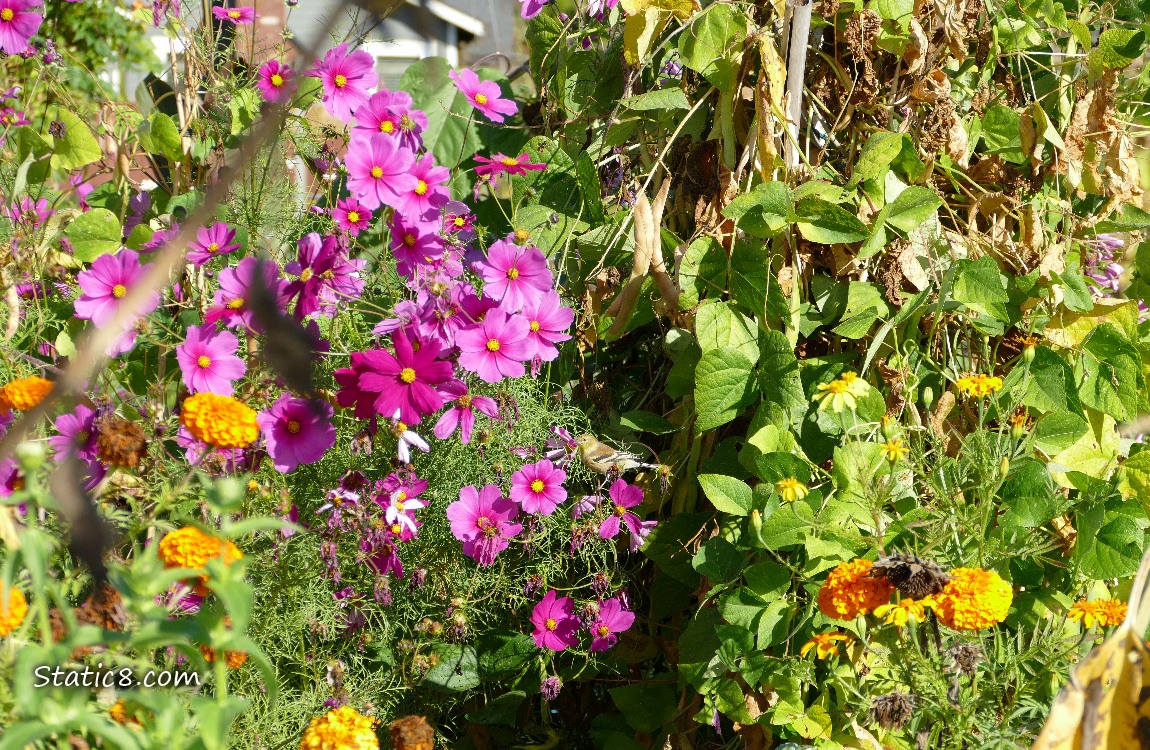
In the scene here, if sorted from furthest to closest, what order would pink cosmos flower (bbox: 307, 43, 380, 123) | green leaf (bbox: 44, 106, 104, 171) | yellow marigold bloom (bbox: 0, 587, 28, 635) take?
1. green leaf (bbox: 44, 106, 104, 171)
2. pink cosmos flower (bbox: 307, 43, 380, 123)
3. yellow marigold bloom (bbox: 0, 587, 28, 635)

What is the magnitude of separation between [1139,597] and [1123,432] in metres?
0.78

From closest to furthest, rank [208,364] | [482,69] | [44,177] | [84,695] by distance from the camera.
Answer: [84,695]
[208,364]
[44,177]
[482,69]

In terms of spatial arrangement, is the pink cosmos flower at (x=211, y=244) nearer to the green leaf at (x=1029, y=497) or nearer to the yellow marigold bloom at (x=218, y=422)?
the yellow marigold bloom at (x=218, y=422)

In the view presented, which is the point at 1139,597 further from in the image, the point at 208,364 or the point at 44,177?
the point at 44,177

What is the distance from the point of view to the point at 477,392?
1267 mm

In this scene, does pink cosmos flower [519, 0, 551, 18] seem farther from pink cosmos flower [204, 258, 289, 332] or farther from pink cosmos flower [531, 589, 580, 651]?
pink cosmos flower [531, 589, 580, 651]

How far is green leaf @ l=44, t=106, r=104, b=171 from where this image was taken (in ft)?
5.16

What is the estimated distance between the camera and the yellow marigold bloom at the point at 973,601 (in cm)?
83

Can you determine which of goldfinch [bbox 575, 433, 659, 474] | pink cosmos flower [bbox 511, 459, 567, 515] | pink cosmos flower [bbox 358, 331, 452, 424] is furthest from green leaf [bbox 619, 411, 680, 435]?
pink cosmos flower [bbox 358, 331, 452, 424]

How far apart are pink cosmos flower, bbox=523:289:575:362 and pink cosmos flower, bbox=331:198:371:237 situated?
9.2 inches

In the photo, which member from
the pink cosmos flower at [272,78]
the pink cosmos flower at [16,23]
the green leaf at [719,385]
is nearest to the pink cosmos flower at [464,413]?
the green leaf at [719,385]

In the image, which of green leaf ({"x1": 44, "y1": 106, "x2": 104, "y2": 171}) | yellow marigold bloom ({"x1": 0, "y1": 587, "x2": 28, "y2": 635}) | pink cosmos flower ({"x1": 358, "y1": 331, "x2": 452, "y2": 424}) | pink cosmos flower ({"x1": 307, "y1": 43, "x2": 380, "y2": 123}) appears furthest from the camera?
green leaf ({"x1": 44, "y1": 106, "x2": 104, "y2": 171})

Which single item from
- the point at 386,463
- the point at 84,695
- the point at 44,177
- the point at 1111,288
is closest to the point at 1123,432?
the point at 1111,288

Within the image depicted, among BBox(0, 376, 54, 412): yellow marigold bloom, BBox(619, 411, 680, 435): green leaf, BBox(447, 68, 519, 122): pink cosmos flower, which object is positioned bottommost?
BBox(619, 411, 680, 435): green leaf
